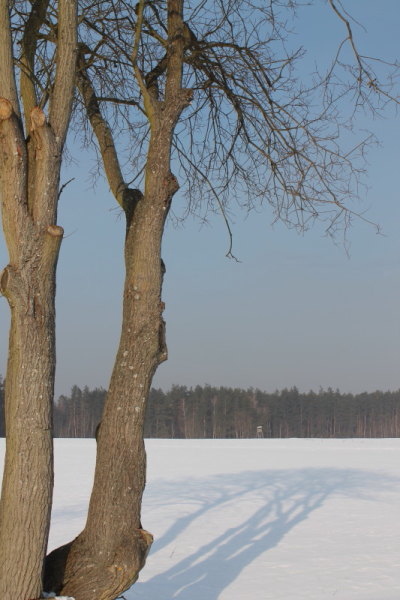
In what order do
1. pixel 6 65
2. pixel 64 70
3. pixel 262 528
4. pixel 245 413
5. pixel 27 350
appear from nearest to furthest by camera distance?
pixel 27 350 → pixel 6 65 → pixel 64 70 → pixel 262 528 → pixel 245 413

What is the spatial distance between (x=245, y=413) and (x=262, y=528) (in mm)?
79639

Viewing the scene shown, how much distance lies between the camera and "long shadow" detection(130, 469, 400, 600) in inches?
327

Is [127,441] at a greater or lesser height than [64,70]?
lesser

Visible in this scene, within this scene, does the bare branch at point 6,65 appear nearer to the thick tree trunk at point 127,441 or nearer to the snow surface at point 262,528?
the thick tree trunk at point 127,441

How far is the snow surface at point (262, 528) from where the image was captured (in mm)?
8266

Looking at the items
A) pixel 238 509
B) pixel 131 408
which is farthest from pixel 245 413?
pixel 131 408

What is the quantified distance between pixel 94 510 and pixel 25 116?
2.82 metres

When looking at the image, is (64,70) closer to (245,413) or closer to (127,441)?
(127,441)

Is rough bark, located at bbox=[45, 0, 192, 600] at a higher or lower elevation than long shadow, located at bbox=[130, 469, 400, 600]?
higher

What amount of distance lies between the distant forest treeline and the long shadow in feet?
216

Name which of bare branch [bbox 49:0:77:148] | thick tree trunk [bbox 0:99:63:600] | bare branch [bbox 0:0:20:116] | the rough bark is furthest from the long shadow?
bare branch [bbox 0:0:20:116]

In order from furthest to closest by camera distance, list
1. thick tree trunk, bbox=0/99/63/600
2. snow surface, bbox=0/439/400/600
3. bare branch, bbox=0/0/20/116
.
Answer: snow surface, bbox=0/439/400/600, bare branch, bbox=0/0/20/116, thick tree trunk, bbox=0/99/63/600

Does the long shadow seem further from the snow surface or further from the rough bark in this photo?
the rough bark

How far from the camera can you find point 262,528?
11.8 metres
